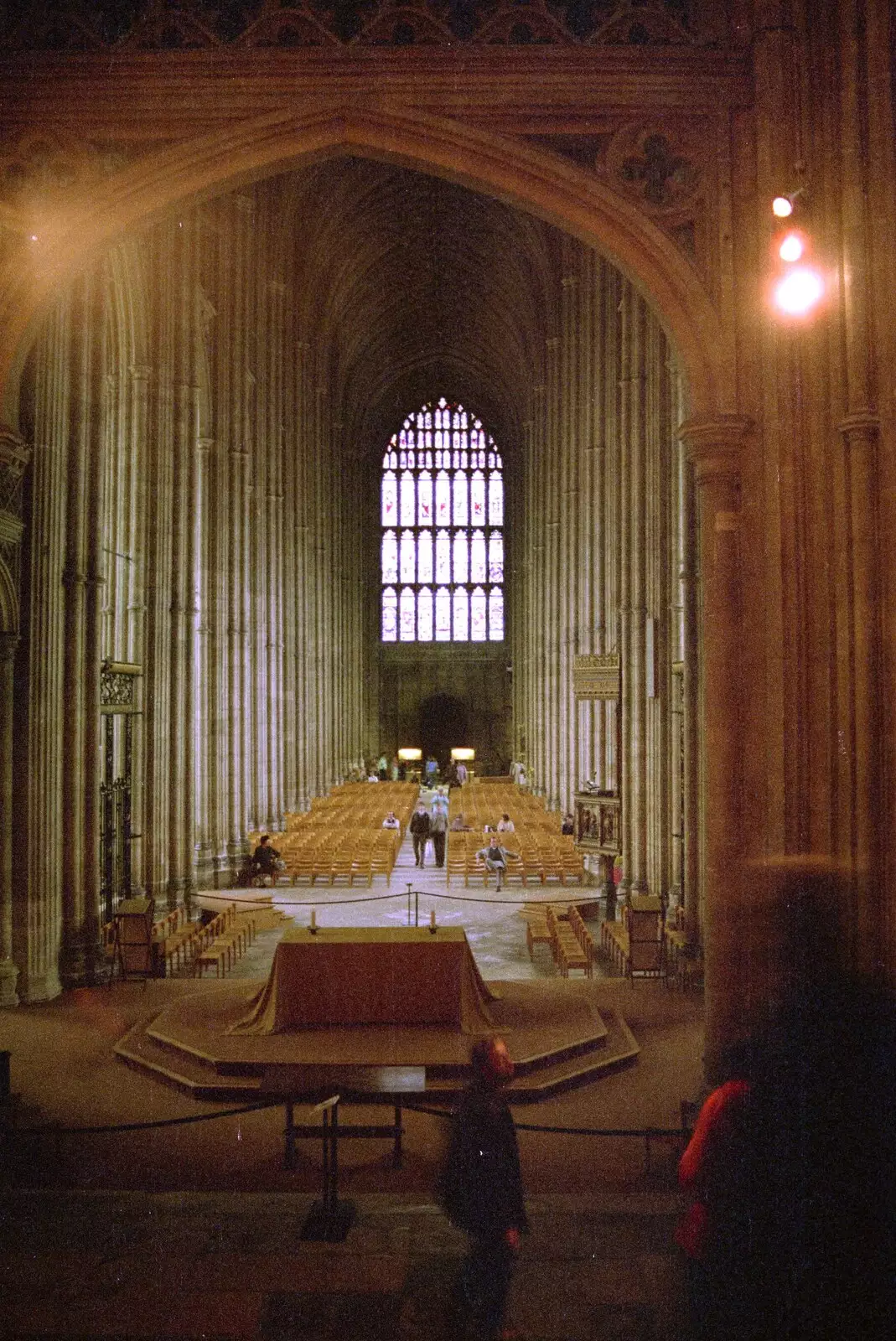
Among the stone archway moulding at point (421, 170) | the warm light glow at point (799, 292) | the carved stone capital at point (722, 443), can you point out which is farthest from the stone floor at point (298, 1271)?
the warm light glow at point (799, 292)

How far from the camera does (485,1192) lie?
3.98 metres

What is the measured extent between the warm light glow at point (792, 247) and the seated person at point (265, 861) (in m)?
14.0

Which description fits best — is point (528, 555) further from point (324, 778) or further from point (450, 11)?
point (450, 11)

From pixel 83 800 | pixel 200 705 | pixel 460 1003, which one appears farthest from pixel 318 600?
pixel 460 1003

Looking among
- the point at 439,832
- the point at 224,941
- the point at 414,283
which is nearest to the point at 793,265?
the point at 224,941

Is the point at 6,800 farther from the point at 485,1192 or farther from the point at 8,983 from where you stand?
the point at 485,1192

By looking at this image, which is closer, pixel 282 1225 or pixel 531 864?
pixel 282 1225

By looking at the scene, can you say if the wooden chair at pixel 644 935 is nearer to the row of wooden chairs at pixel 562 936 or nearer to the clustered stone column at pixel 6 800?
the row of wooden chairs at pixel 562 936

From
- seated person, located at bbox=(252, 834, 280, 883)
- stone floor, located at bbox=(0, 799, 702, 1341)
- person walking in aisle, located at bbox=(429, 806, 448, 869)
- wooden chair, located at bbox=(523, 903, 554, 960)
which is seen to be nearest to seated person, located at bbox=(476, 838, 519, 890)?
wooden chair, located at bbox=(523, 903, 554, 960)

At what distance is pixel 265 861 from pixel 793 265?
46.1 feet

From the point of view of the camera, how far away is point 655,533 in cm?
1669

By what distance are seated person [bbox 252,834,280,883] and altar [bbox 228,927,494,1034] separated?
→ 977 cm

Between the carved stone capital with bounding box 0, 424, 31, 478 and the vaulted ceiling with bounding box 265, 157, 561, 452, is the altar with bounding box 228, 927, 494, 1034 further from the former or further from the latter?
the vaulted ceiling with bounding box 265, 157, 561, 452

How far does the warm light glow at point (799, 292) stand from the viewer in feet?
20.2
